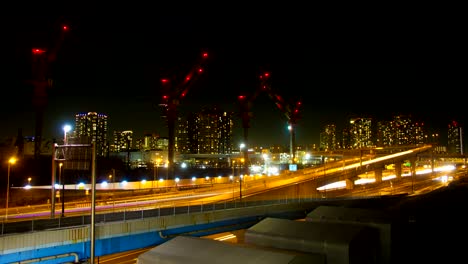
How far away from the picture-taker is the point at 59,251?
22.1 metres

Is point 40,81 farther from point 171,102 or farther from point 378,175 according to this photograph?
point 378,175

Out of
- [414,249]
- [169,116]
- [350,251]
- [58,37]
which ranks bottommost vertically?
[414,249]

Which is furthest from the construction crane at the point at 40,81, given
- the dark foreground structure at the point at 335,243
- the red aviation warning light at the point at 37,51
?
the dark foreground structure at the point at 335,243

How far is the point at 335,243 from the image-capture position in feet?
74.9

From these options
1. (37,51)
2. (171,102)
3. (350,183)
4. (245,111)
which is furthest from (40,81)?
(350,183)

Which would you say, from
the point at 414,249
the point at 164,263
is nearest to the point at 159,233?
the point at 164,263

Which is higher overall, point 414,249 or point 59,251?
point 59,251

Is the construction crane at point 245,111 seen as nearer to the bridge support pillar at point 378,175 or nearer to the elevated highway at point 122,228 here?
the bridge support pillar at point 378,175

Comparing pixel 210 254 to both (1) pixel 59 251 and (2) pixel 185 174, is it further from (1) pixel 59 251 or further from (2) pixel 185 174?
(2) pixel 185 174

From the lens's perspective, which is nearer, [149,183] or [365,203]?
[365,203]

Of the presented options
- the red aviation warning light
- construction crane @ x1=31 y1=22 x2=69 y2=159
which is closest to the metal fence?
construction crane @ x1=31 y1=22 x2=69 y2=159

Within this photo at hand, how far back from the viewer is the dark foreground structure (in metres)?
19.6

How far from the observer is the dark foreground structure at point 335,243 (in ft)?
64.4

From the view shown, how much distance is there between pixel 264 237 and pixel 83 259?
1135cm
